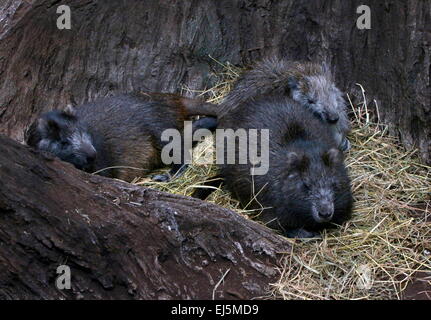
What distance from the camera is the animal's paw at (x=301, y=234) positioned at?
6.64m

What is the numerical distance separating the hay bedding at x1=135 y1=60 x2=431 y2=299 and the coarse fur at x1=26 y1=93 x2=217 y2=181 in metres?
0.30

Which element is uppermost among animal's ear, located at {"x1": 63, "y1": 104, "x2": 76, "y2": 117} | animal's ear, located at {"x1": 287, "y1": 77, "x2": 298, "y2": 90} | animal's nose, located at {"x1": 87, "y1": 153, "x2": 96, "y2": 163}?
animal's ear, located at {"x1": 287, "y1": 77, "x2": 298, "y2": 90}

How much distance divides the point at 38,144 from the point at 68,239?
2.17 meters

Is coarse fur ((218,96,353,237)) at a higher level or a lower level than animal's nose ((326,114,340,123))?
lower

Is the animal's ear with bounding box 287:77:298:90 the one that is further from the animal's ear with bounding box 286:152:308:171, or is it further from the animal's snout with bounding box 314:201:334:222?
the animal's snout with bounding box 314:201:334:222

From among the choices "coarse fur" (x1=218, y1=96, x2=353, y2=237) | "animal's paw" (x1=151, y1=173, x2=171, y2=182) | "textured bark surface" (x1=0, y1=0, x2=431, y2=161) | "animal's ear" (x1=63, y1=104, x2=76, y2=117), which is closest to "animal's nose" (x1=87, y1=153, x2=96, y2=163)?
"animal's ear" (x1=63, y1=104, x2=76, y2=117)

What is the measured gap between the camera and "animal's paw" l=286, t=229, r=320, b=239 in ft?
21.8

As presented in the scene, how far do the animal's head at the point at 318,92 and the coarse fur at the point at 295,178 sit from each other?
0.56m

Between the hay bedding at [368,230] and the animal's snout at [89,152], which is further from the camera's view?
the animal's snout at [89,152]

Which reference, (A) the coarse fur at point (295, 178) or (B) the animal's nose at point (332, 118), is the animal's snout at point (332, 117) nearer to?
(B) the animal's nose at point (332, 118)

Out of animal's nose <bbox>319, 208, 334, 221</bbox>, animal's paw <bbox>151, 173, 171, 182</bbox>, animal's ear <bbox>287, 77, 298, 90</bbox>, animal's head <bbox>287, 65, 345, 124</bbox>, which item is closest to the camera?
animal's nose <bbox>319, 208, 334, 221</bbox>

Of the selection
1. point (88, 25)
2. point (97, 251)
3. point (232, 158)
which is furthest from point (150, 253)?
point (88, 25)

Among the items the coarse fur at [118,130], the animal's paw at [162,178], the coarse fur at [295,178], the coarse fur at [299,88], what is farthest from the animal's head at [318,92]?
the animal's paw at [162,178]

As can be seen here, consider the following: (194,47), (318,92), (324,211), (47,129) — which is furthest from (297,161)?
(194,47)
